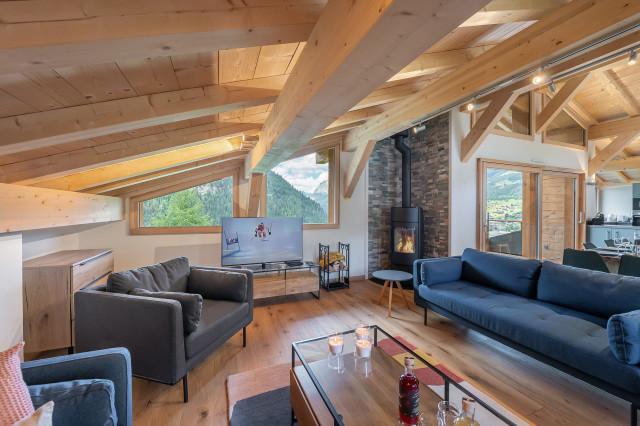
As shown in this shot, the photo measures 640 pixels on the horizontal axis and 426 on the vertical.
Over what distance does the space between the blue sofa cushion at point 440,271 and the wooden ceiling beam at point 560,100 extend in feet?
12.4

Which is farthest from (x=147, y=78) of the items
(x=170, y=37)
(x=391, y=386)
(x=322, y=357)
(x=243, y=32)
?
(x=391, y=386)

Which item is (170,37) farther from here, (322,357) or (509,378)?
(509,378)

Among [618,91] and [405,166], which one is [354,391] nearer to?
[405,166]

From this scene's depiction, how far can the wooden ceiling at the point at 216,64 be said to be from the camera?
0.85 m

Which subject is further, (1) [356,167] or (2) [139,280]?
(1) [356,167]

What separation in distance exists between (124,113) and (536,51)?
2.84 m

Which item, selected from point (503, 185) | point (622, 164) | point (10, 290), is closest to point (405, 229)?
point (503, 185)

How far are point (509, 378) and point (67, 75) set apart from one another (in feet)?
11.1

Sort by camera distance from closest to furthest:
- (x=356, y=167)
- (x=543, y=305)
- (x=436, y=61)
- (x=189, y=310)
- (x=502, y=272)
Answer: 1. (x=189, y=310)
2. (x=543, y=305)
3. (x=436, y=61)
4. (x=502, y=272)
5. (x=356, y=167)

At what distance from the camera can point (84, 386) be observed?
1.12 metres

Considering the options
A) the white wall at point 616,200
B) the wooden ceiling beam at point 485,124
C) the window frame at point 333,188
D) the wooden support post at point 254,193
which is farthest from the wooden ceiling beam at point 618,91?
the wooden support post at point 254,193

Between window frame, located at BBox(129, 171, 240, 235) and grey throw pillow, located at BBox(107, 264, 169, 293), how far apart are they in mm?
1596

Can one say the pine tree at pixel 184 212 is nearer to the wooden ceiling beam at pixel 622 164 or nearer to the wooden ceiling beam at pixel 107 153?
the wooden ceiling beam at pixel 107 153

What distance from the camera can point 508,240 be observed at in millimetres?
4984
